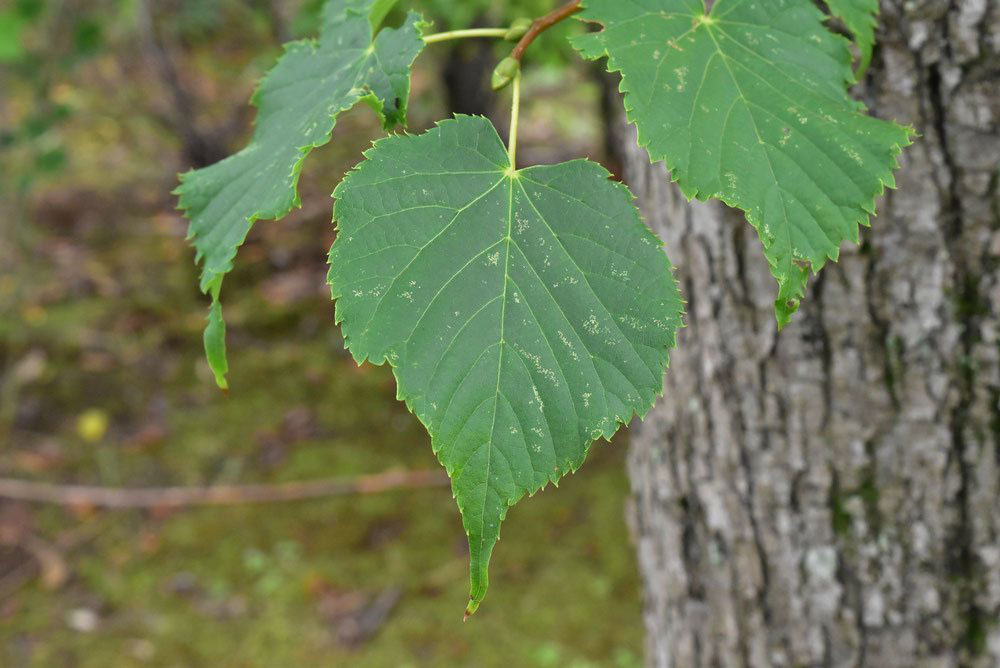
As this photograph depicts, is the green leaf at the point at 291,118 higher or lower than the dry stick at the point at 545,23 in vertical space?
lower

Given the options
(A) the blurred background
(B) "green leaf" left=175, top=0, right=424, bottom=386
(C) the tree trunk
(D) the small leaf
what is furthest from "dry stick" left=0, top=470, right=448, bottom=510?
(D) the small leaf

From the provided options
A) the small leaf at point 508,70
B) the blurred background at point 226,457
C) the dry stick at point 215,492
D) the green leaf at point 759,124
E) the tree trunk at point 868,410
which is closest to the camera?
the green leaf at point 759,124

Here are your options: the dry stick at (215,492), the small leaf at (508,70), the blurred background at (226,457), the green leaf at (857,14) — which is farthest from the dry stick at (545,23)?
the dry stick at (215,492)

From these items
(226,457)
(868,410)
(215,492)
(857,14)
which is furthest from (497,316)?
(226,457)

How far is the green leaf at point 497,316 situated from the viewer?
71cm

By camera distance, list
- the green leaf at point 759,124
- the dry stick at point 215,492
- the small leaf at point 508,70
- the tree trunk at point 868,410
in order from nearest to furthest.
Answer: the green leaf at point 759,124
the small leaf at point 508,70
the tree trunk at point 868,410
the dry stick at point 215,492

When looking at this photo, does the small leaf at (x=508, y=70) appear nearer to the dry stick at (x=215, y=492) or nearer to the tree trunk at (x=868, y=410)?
the tree trunk at (x=868, y=410)

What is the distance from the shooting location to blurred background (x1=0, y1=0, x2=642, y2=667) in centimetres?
246

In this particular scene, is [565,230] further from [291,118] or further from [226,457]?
[226,457]

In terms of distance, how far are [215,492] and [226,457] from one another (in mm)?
182

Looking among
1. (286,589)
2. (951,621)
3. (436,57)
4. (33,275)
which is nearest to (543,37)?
(436,57)

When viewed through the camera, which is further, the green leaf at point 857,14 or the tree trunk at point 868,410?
the tree trunk at point 868,410

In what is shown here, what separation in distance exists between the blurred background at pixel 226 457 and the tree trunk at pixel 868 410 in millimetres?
1146

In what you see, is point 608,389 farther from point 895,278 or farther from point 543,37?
point 543,37
